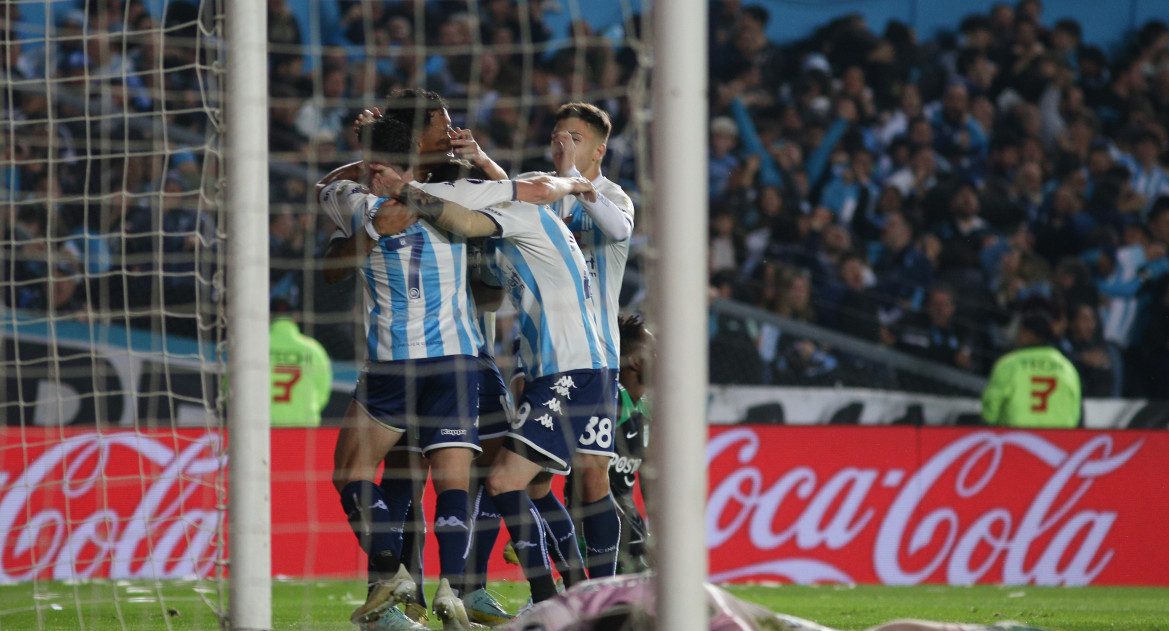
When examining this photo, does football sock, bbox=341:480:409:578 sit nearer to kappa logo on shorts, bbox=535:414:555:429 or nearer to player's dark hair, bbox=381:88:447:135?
kappa logo on shorts, bbox=535:414:555:429

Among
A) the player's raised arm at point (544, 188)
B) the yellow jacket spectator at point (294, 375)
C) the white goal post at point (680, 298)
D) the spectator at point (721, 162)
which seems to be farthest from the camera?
the spectator at point (721, 162)

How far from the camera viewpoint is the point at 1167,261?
1044 cm

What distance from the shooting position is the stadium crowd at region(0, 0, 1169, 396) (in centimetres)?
916

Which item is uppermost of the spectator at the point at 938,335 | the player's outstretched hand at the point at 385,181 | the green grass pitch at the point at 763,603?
the player's outstretched hand at the point at 385,181

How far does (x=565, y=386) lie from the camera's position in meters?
4.34

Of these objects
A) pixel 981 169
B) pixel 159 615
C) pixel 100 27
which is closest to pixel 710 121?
pixel 981 169

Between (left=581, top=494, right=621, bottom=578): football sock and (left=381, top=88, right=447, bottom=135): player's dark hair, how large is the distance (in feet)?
4.70

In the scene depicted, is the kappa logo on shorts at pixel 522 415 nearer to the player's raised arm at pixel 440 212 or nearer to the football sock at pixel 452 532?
the football sock at pixel 452 532

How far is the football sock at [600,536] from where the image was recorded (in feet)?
14.9

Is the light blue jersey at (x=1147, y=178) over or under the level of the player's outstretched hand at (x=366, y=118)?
over

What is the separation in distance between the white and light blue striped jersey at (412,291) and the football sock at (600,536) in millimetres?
702

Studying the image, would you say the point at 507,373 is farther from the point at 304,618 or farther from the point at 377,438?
the point at 377,438

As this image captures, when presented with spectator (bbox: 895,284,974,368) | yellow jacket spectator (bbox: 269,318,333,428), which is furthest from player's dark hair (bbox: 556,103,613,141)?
spectator (bbox: 895,284,974,368)

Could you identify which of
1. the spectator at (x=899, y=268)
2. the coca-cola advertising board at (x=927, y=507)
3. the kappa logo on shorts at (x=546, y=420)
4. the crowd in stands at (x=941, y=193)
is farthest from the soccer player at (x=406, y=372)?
the spectator at (x=899, y=268)
